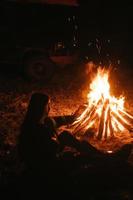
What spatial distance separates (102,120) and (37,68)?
15.2 feet

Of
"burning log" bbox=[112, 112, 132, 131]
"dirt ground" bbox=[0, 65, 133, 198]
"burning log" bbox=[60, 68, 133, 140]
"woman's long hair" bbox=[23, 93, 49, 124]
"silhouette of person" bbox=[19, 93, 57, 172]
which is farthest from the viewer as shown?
"burning log" bbox=[112, 112, 132, 131]

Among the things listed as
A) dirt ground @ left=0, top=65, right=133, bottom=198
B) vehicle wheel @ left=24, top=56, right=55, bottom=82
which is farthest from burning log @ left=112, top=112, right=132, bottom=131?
vehicle wheel @ left=24, top=56, right=55, bottom=82


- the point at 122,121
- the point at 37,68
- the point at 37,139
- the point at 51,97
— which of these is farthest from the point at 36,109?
the point at 37,68

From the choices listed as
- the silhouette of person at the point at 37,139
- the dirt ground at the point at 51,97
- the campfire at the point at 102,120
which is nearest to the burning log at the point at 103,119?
the campfire at the point at 102,120

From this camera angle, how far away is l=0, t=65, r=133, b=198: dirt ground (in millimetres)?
6492

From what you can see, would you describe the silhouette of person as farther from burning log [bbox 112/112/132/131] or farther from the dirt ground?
burning log [bbox 112/112/132/131]

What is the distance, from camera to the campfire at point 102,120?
7.03 m

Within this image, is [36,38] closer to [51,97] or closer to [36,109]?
[51,97]

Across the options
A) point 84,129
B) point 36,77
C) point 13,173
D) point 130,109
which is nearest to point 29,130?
point 13,173

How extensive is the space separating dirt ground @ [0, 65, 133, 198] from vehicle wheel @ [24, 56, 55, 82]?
255 mm

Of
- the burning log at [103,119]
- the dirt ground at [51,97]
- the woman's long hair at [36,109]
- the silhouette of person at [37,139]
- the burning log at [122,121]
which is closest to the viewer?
the silhouette of person at [37,139]

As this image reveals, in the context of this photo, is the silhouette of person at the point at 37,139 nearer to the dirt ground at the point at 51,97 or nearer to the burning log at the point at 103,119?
the dirt ground at the point at 51,97

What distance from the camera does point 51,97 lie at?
9.45 meters

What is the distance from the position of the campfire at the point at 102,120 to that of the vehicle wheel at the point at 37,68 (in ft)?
13.2
